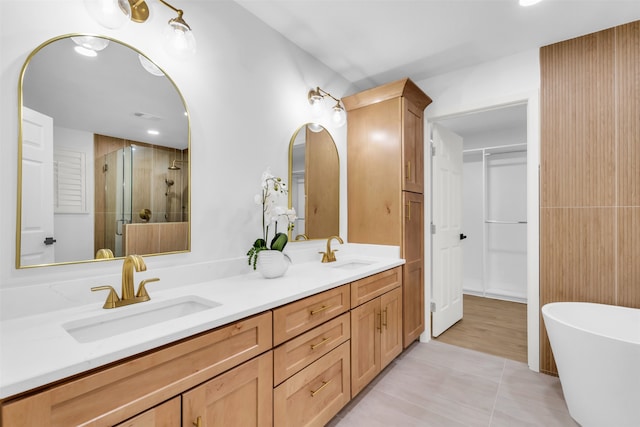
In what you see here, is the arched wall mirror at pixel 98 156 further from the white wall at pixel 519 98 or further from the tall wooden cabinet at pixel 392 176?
the white wall at pixel 519 98

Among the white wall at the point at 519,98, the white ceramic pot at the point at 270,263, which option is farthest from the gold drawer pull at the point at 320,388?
the white wall at the point at 519,98

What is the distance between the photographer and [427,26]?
204cm

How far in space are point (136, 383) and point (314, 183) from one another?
1785mm

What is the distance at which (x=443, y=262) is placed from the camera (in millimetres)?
2996

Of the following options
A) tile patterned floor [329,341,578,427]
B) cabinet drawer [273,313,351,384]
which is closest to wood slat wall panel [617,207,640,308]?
tile patterned floor [329,341,578,427]

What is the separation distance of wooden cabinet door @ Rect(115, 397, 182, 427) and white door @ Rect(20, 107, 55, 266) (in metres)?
0.72

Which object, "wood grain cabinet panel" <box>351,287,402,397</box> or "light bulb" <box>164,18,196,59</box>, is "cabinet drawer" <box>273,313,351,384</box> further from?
"light bulb" <box>164,18,196,59</box>

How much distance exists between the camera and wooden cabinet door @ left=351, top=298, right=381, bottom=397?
1792 millimetres

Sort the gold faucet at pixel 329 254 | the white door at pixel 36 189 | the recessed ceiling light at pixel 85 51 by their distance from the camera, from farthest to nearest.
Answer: the gold faucet at pixel 329 254, the recessed ceiling light at pixel 85 51, the white door at pixel 36 189

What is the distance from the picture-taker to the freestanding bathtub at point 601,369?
1.43 m

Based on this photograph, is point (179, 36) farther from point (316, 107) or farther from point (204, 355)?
point (204, 355)

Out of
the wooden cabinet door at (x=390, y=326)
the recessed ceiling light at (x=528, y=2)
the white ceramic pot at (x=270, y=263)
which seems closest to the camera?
the white ceramic pot at (x=270, y=263)

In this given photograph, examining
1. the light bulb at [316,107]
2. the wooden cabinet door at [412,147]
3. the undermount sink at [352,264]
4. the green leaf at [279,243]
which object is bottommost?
the undermount sink at [352,264]

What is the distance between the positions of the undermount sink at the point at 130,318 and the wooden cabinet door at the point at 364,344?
940 mm
